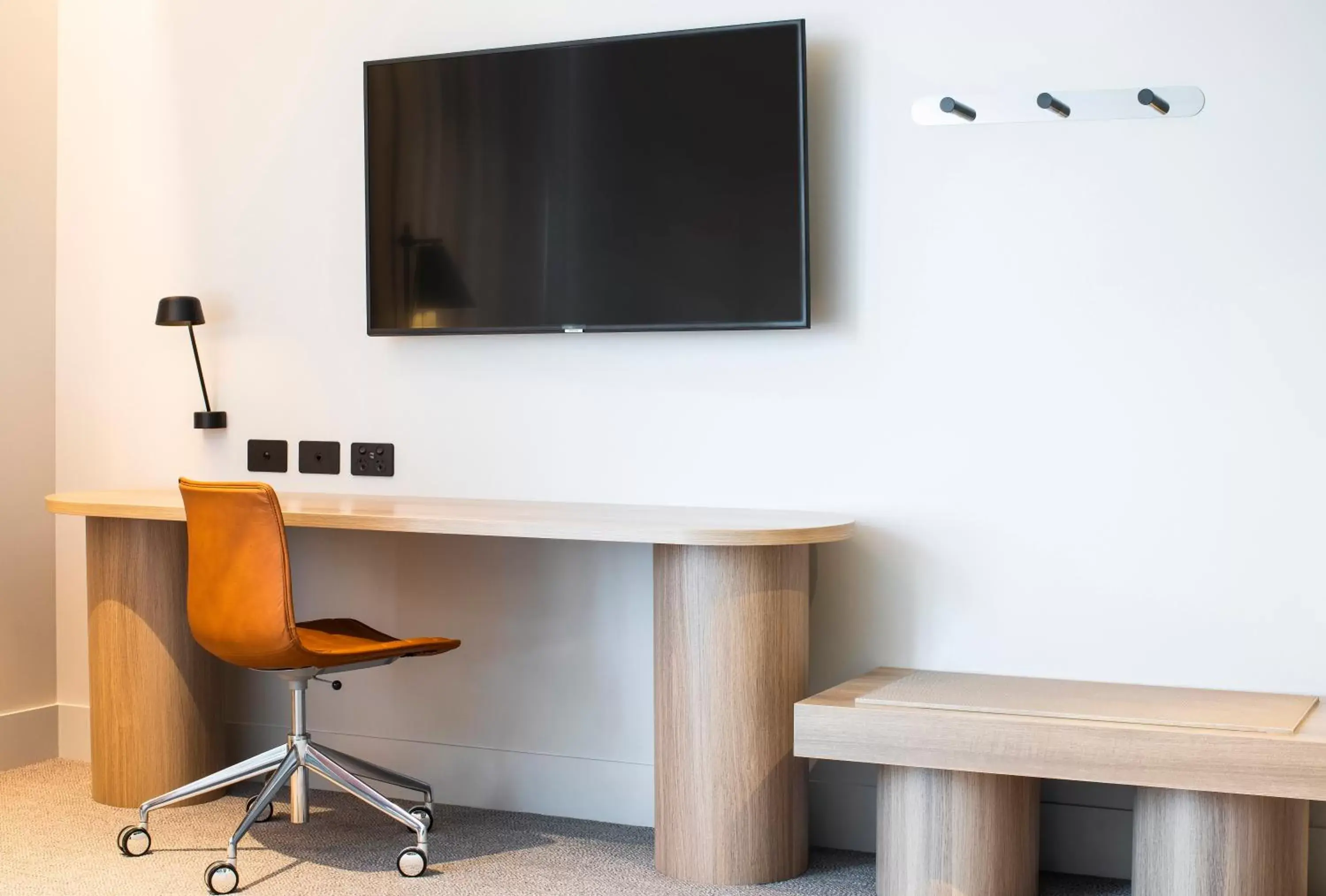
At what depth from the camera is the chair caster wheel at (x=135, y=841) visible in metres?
3.14

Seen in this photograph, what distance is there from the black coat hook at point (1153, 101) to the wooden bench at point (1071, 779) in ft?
4.21

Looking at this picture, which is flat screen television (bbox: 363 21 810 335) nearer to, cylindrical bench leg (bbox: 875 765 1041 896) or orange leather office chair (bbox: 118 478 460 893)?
orange leather office chair (bbox: 118 478 460 893)

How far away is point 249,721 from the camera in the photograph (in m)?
3.99

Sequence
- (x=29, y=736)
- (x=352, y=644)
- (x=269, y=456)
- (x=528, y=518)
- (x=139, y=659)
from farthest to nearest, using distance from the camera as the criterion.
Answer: (x=29, y=736) < (x=269, y=456) < (x=139, y=659) < (x=352, y=644) < (x=528, y=518)

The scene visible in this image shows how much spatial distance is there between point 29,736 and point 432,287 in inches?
76.6

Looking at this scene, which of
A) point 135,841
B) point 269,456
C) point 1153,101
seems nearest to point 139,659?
point 135,841

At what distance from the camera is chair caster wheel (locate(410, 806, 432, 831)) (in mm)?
3309

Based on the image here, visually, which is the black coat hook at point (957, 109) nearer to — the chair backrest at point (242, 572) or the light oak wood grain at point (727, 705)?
the light oak wood grain at point (727, 705)

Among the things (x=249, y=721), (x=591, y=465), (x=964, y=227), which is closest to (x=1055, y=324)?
(x=964, y=227)

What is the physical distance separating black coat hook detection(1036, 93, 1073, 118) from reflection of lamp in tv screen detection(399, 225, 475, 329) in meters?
1.53

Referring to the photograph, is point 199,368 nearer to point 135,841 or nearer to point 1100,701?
point 135,841

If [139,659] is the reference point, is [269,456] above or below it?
above

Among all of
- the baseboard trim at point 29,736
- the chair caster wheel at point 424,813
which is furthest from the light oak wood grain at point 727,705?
the baseboard trim at point 29,736

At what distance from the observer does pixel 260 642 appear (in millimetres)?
2910
